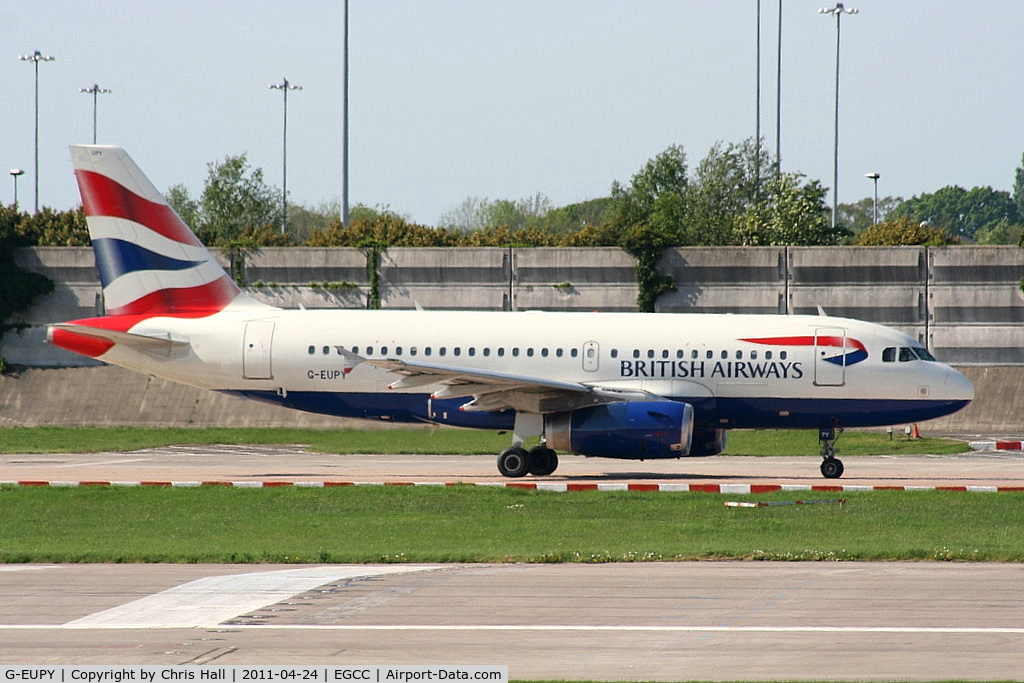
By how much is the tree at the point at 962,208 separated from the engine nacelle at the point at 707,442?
169593 millimetres

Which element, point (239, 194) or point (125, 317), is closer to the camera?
point (125, 317)

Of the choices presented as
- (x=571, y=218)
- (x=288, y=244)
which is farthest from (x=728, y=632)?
(x=571, y=218)

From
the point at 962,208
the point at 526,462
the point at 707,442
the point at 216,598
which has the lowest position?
the point at 216,598

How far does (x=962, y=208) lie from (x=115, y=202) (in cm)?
18197

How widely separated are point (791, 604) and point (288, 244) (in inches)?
1608

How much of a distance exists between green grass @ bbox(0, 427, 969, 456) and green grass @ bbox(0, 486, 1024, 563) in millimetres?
10583

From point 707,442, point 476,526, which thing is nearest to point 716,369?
point 707,442

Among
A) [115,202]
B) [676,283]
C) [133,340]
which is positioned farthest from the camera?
[676,283]

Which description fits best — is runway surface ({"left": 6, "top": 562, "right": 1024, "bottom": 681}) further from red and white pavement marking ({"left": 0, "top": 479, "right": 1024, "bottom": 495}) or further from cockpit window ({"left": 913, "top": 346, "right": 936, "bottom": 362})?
cockpit window ({"left": 913, "top": 346, "right": 936, "bottom": 362})

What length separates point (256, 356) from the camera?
30.2 metres

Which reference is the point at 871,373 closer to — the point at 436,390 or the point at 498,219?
the point at 436,390

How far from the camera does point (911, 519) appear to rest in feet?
68.1

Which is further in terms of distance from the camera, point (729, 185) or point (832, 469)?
point (729, 185)

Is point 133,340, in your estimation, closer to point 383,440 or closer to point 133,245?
point 133,245
